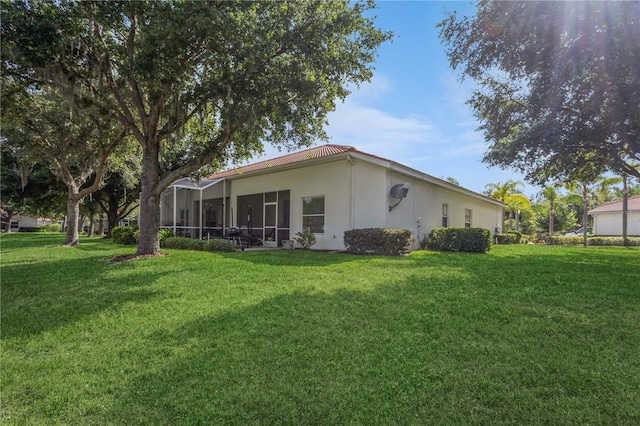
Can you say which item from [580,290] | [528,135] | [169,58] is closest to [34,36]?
[169,58]

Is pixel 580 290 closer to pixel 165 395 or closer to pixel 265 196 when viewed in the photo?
pixel 165 395

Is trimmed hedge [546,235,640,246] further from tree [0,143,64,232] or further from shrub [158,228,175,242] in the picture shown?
tree [0,143,64,232]

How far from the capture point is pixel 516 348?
11.8 ft

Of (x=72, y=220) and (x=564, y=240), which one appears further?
(x=564, y=240)

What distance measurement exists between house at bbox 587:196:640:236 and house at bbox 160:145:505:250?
71.5ft

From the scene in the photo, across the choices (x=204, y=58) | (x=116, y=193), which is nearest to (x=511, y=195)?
(x=204, y=58)

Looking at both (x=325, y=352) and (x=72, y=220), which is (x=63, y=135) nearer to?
(x=72, y=220)

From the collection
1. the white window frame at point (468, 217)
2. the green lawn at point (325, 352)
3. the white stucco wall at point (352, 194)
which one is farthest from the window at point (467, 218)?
the green lawn at point (325, 352)

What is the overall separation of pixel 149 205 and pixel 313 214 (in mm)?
6017

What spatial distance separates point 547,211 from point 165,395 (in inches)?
1731

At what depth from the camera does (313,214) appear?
13.9 m

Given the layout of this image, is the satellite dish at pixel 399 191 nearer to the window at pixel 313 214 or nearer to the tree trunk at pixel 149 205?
the window at pixel 313 214

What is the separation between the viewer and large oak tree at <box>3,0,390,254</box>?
7496 millimetres

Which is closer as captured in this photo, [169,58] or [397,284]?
[397,284]
